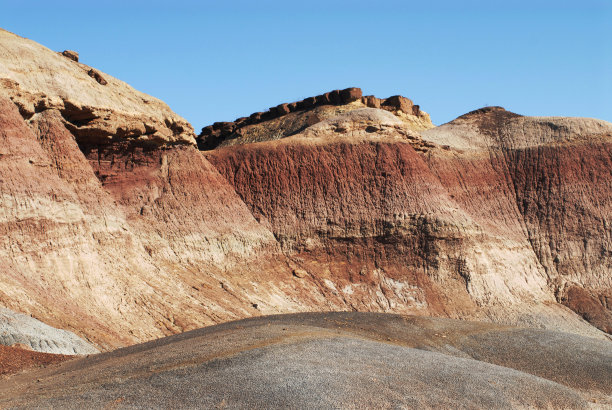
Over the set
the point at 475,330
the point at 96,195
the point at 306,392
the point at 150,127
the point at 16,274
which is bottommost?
the point at 475,330

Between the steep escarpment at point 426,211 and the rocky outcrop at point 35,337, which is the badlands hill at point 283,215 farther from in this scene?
the rocky outcrop at point 35,337

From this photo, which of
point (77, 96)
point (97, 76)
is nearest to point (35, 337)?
point (77, 96)

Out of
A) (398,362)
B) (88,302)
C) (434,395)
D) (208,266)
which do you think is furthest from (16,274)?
(434,395)

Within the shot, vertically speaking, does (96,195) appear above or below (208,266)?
above

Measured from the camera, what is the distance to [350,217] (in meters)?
39.3

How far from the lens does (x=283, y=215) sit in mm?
38812

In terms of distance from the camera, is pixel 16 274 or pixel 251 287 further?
pixel 251 287

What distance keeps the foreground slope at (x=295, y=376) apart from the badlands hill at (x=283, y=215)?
5139 millimetres

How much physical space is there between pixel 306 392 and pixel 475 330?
482 inches

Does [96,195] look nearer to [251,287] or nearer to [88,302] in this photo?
[88,302]

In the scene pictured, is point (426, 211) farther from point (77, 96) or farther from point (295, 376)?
point (295, 376)

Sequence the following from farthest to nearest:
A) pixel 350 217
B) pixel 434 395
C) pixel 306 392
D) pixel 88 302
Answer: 1. pixel 350 217
2. pixel 88 302
3. pixel 434 395
4. pixel 306 392

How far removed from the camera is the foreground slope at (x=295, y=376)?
12.4 metres

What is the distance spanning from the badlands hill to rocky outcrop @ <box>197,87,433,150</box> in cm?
30
